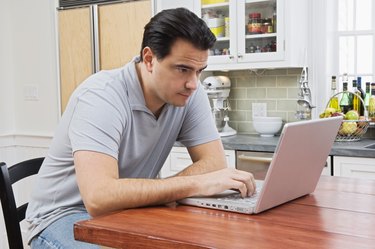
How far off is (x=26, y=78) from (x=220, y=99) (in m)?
1.67

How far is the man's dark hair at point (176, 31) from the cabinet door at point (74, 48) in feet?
7.28

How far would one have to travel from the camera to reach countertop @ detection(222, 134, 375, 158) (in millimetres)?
2654

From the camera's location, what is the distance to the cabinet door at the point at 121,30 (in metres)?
3.48

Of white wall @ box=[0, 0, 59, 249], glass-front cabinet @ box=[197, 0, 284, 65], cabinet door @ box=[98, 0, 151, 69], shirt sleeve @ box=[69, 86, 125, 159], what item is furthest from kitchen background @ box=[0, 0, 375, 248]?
shirt sleeve @ box=[69, 86, 125, 159]

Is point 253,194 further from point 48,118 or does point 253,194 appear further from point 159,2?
point 48,118

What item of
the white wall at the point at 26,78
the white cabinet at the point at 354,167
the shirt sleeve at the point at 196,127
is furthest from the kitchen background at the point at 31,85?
the shirt sleeve at the point at 196,127

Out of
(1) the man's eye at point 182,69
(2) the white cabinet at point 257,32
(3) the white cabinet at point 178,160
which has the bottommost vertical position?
(3) the white cabinet at point 178,160

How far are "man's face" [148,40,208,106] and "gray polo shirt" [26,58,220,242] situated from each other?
93 mm

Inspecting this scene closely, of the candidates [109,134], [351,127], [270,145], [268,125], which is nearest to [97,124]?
[109,134]

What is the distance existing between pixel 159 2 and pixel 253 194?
2.32m

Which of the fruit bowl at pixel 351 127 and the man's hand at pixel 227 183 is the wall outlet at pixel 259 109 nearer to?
the fruit bowl at pixel 351 127

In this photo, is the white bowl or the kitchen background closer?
the white bowl

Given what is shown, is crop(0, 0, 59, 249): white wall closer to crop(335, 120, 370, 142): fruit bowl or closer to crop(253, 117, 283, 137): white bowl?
crop(253, 117, 283, 137): white bowl

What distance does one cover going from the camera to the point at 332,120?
4.58ft
